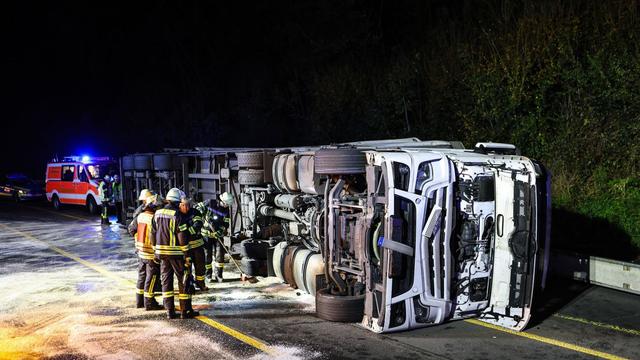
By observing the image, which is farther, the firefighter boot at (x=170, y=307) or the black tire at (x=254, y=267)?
the black tire at (x=254, y=267)

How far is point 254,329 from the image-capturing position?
21.4ft

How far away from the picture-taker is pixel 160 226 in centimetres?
709

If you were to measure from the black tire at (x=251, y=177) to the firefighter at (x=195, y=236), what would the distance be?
5.40 ft

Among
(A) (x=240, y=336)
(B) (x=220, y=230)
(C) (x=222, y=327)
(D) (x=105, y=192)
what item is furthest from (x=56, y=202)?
(A) (x=240, y=336)

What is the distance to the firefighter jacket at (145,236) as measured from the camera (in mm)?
7426

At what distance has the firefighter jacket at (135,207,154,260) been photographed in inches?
292

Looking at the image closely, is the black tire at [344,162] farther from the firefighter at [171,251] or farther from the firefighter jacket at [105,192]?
the firefighter jacket at [105,192]

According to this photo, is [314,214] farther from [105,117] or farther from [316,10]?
[105,117]

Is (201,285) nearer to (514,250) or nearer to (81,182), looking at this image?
(514,250)

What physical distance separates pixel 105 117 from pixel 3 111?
1069cm

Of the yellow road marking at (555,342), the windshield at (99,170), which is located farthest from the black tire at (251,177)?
the windshield at (99,170)

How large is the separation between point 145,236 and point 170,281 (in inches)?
29.8

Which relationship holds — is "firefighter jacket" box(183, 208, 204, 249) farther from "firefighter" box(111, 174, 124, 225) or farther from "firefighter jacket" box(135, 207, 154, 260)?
"firefighter" box(111, 174, 124, 225)

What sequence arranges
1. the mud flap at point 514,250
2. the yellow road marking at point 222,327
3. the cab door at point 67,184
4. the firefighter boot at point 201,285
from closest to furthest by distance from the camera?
the yellow road marking at point 222,327 → the mud flap at point 514,250 → the firefighter boot at point 201,285 → the cab door at point 67,184
